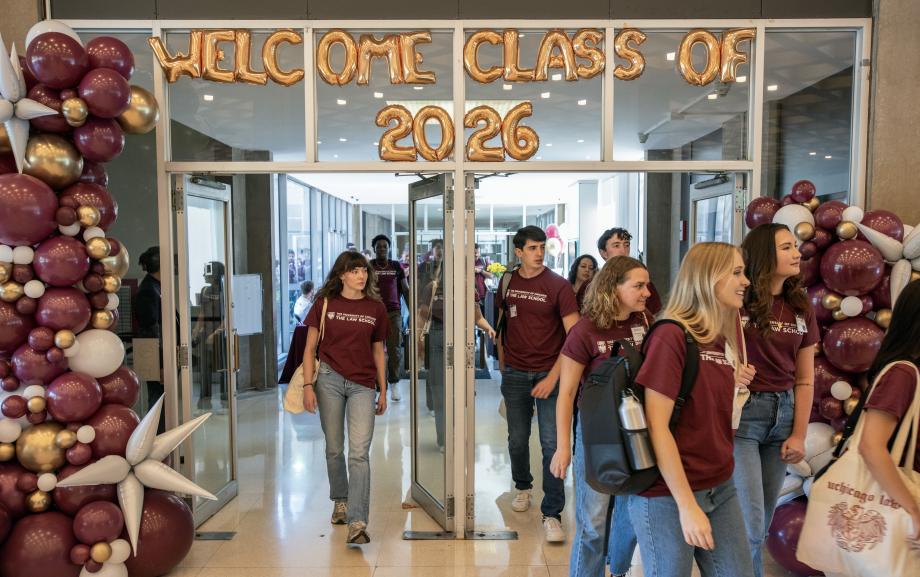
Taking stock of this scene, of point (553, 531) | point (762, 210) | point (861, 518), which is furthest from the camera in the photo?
point (553, 531)

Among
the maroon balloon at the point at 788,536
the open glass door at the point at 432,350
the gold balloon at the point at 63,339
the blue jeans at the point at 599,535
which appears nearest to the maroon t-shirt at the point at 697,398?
the blue jeans at the point at 599,535

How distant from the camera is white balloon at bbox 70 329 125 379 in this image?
3.16 m

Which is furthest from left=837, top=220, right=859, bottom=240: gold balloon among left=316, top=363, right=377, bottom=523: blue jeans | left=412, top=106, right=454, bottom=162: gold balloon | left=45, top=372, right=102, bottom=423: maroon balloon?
left=45, top=372, right=102, bottom=423: maroon balloon

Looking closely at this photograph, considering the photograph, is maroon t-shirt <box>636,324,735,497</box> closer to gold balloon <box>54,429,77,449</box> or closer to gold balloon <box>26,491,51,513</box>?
gold balloon <box>54,429,77,449</box>

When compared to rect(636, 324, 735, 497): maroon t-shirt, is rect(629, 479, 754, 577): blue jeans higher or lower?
lower

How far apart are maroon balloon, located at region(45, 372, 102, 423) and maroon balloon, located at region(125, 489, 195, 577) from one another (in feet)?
1.81

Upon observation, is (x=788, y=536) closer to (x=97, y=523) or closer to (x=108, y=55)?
(x=97, y=523)

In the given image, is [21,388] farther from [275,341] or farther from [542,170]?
[275,341]

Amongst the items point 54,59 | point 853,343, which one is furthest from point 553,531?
point 54,59

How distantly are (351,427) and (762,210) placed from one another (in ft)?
8.44

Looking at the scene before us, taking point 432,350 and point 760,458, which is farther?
point 432,350

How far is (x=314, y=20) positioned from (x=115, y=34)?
3.85 feet

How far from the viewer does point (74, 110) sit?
10.2ft

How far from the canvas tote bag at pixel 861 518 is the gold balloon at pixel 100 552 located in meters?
2.90
